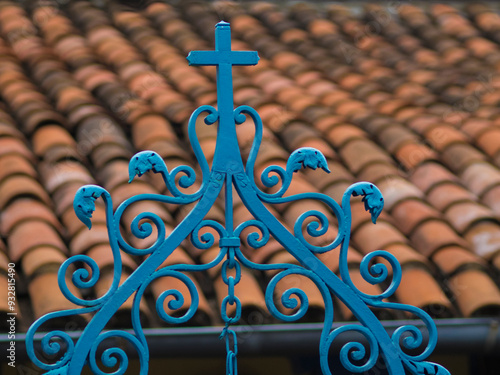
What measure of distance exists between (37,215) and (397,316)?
5.28ft

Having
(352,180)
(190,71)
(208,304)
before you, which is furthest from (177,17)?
(208,304)

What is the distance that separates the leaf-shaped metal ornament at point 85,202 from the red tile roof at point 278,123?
110 cm

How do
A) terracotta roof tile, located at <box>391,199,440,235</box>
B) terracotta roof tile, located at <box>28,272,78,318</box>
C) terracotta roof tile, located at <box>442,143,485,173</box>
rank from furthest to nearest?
1. terracotta roof tile, located at <box>442,143,485,173</box>
2. terracotta roof tile, located at <box>391,199,440,235</box>
3. terracotta roof tile, located at <box>28,272,78,318</box>

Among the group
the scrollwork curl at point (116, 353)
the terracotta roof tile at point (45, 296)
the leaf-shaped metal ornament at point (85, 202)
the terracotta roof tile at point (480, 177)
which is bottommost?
the scrollwork curl at point (116, 353)

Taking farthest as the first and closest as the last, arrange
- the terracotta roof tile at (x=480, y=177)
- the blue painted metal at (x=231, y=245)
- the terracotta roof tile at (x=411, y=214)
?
the terracotta roof tile at (x=480, y=177) < the terracotta roof tile at (x=411, y=214) < the blue painted metal at (x=231, y=245)

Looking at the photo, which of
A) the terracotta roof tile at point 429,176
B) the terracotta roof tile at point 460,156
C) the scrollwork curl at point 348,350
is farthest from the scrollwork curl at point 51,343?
the terracotta roof tile at point 460,156

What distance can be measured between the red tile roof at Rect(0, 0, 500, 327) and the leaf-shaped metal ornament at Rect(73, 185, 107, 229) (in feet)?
3.62

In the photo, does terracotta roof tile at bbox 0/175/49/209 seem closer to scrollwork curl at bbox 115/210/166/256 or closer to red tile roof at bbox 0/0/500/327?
red tile roof at bbox 0/0/500/327

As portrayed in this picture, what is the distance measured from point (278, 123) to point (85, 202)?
2605mm

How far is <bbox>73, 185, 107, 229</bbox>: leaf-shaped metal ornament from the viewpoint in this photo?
218 cm

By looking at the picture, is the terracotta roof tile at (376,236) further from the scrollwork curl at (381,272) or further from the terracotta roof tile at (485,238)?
the scrollwork curl at (381,272)

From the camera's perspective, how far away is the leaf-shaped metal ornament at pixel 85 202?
2.18 m

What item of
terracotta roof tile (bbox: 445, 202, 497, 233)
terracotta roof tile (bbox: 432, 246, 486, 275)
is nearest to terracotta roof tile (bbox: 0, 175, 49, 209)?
terracotta roof tile (bbox: 432, 246, 486, 275)

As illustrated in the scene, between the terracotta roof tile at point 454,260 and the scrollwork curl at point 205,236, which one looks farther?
the terracotta roof tile at point 454,260
